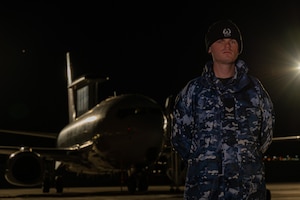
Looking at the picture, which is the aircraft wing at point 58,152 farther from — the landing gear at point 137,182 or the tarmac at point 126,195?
the landing gear at point 137,182

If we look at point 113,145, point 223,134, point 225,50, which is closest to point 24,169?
point 113,145

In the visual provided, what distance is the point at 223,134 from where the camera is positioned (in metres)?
3.25

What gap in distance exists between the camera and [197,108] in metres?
3.37

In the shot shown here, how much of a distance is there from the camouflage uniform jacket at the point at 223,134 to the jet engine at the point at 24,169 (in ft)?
56.8

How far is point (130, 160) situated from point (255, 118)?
16.2 meters

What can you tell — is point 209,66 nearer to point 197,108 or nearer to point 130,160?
→ point 197,108

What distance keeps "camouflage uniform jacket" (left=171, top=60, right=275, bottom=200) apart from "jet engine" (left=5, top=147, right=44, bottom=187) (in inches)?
682

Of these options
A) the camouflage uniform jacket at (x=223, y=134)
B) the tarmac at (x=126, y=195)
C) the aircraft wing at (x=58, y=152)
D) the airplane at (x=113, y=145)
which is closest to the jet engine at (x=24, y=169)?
the airplane at (x=113, y=145)

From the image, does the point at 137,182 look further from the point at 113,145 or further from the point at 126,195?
the point at 126,195

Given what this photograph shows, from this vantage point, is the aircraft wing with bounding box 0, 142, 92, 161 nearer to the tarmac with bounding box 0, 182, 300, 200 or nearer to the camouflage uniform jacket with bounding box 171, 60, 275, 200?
the tarmac with bounding box 0, 182, 300, 200

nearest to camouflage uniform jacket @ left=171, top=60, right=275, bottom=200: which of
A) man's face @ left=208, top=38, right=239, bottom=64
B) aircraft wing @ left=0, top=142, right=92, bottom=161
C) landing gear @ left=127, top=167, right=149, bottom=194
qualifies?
man's face @ left=208, top=38, right=239, bottom=64

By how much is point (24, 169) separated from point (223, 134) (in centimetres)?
1803

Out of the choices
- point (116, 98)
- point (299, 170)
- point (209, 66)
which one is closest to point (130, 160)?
point (116, 98)

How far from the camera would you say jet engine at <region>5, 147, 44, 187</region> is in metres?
20.2
